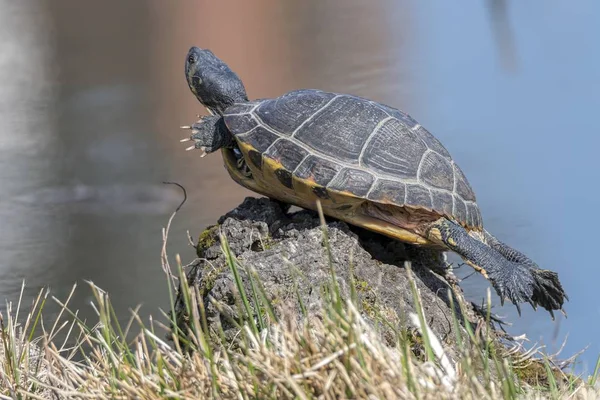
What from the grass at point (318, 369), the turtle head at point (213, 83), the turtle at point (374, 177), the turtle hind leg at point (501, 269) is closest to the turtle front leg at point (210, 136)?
the turtle at point (374, 177)

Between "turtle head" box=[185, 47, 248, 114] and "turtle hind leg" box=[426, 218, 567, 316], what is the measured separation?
73 centimetres

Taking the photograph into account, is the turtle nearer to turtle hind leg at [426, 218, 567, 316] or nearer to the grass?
turtle hind leg at [426, 218, 567, 316]

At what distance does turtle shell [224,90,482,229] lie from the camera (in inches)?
69.6

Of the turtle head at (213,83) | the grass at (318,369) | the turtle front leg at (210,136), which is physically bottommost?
the grass at (318,369)

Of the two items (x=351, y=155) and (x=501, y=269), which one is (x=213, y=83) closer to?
(x=351, y=155)

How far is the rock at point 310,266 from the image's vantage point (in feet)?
5.08

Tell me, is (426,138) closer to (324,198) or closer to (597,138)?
(324,198)

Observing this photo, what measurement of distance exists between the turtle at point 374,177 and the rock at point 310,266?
0.07 meters

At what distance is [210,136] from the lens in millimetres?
2004

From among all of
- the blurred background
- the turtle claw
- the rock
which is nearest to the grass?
the rock

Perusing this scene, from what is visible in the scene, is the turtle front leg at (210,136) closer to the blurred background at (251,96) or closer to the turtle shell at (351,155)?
the turtle shell at (351,155)

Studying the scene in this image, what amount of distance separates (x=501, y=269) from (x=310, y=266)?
477 mm

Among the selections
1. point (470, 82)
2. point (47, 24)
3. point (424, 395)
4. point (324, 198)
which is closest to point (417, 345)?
point (324, 198)

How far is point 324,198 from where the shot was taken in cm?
178
